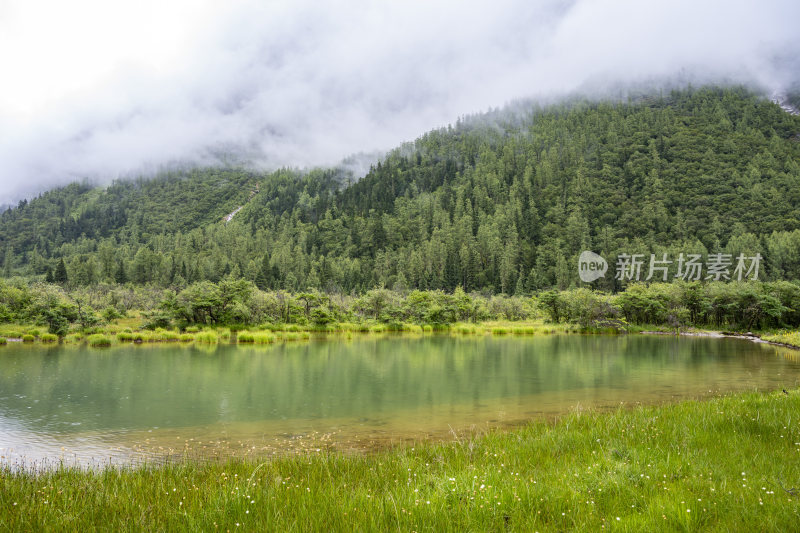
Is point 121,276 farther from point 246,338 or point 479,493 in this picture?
point 479,493

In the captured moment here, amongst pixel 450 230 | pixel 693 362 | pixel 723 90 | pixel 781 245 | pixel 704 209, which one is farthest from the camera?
pixel 723 90

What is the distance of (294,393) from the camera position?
1714 cm

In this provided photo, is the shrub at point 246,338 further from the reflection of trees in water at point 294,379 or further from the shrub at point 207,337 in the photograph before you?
the reflection of trees in water at point 294,379

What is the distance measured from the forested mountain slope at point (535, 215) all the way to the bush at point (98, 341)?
68871 mm

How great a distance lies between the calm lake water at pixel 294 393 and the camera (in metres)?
11.1

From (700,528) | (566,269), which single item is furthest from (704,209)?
(700,528)

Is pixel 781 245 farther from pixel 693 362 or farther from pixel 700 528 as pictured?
pixel 700 528

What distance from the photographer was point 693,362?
2720cm

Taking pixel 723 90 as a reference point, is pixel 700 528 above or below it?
below

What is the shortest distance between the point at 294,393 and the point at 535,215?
138 m

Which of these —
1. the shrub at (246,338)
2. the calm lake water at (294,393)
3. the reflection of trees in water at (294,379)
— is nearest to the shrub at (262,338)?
the shrub at (246,338)

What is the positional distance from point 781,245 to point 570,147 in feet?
273

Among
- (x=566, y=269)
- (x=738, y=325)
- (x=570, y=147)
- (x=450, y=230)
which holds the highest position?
(x=570, y=147)

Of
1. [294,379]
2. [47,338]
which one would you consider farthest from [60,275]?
[294,379]
